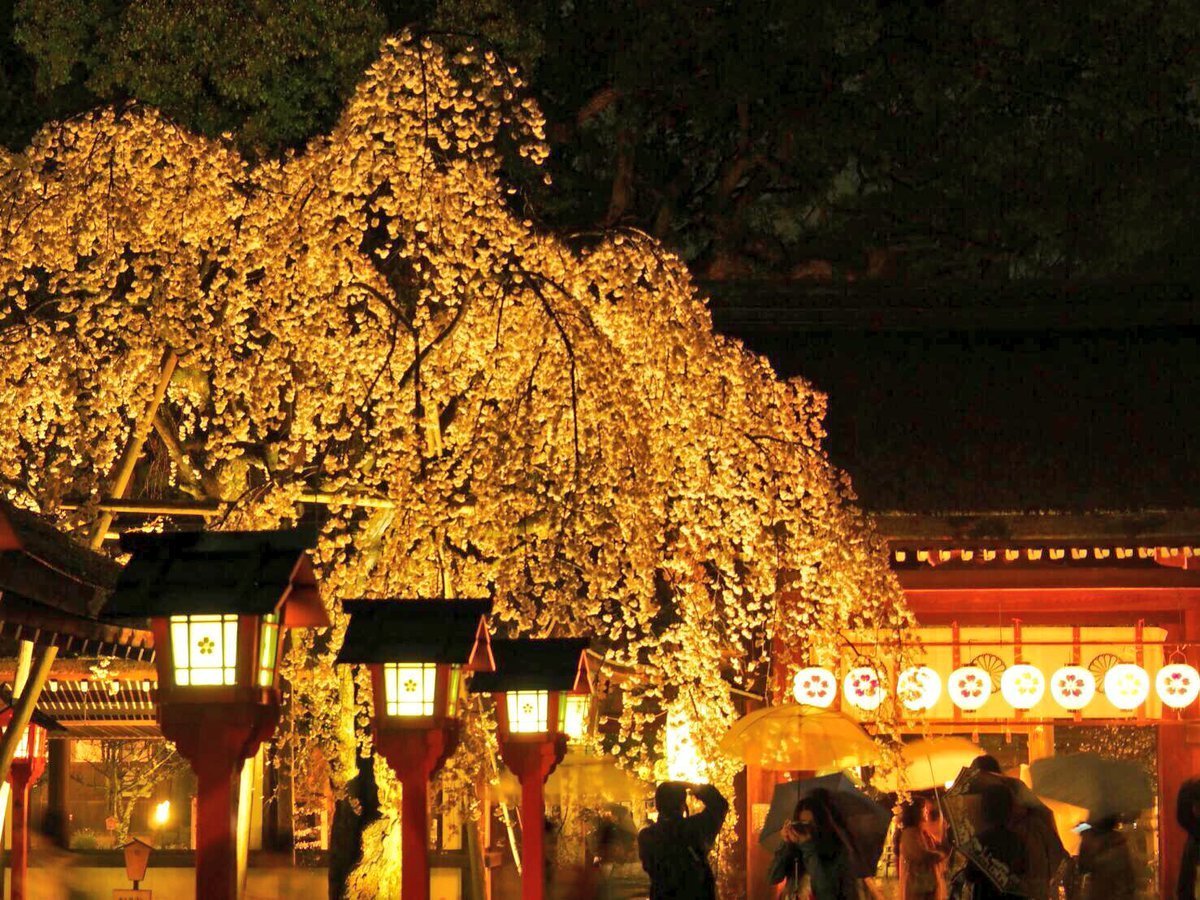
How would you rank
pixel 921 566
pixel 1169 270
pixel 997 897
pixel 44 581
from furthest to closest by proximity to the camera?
pixel 1169 270, pixel 921 566, pixel 44 581, pixel 997 897

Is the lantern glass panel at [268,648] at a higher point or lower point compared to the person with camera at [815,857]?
higher

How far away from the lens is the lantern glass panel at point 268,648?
6.99 metres

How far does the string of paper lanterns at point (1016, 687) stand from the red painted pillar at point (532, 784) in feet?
14.4

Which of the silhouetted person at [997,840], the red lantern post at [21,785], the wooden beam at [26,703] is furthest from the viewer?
the red lantern post at [21,785]

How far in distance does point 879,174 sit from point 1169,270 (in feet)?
11.0

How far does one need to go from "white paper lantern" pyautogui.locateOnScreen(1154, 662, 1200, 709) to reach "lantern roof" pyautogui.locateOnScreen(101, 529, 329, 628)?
398 inches

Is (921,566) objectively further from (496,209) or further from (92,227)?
(92,227)

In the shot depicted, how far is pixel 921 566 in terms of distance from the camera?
1559 centimetres

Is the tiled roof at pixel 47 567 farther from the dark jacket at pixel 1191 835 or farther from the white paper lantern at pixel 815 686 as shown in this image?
the white paper lantern at pixel 815 686

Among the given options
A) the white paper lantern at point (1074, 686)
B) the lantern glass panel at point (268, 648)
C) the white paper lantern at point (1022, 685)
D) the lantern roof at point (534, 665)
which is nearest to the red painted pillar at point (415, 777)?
the lantern roof at point (534, 665)

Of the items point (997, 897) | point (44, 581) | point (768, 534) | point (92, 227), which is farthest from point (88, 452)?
point (997, 897)

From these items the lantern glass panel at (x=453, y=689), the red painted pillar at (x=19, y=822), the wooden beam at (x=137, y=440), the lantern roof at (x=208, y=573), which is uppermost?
the wooden beam at (x=137, y=440)

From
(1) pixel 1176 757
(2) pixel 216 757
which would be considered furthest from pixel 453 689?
(1) pixel 1176 757

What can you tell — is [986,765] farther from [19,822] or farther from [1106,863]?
[19,822]
